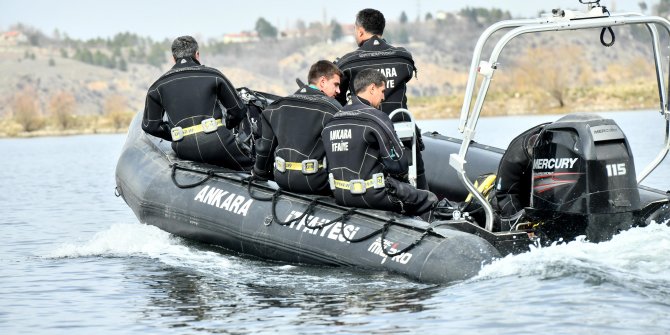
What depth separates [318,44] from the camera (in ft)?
378

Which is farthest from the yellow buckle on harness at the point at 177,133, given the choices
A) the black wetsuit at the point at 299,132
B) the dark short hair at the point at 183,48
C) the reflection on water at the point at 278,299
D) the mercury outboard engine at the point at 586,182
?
the mercury outboard engine at the point at 586,182

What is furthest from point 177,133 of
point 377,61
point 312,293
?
point 312,293

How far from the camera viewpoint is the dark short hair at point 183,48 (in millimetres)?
10367

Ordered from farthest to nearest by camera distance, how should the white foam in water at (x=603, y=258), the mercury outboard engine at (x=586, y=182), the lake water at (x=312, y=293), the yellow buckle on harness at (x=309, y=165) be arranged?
the yellow buckle on harness at (x=309, y=165) < the mercury outboard engine at (x=586, y=182) < the white foam in water at (x=603, y=258) < the lake water at (x=312, y=293)

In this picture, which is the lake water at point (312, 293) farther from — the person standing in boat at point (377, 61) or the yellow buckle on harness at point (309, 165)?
the person standing in boat at point (377, 61)

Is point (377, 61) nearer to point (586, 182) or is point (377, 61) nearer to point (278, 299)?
point (586, 182)

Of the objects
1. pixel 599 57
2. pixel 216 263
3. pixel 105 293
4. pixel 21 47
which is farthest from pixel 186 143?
pixel 21 47

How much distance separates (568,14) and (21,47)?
112291mm

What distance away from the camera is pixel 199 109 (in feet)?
33.8

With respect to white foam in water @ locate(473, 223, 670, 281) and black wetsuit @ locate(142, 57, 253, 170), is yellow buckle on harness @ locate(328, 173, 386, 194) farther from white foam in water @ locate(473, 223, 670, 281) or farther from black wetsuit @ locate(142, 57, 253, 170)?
black wetsuit @ locate(142, 57, 253, 170)

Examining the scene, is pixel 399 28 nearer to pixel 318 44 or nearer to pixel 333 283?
pixel 318 44

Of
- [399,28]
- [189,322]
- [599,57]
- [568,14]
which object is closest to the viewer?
[189,322]

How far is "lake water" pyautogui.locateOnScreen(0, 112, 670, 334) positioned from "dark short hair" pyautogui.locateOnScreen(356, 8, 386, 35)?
80.9 inches

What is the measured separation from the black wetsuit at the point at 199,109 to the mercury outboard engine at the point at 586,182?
3261 mm
